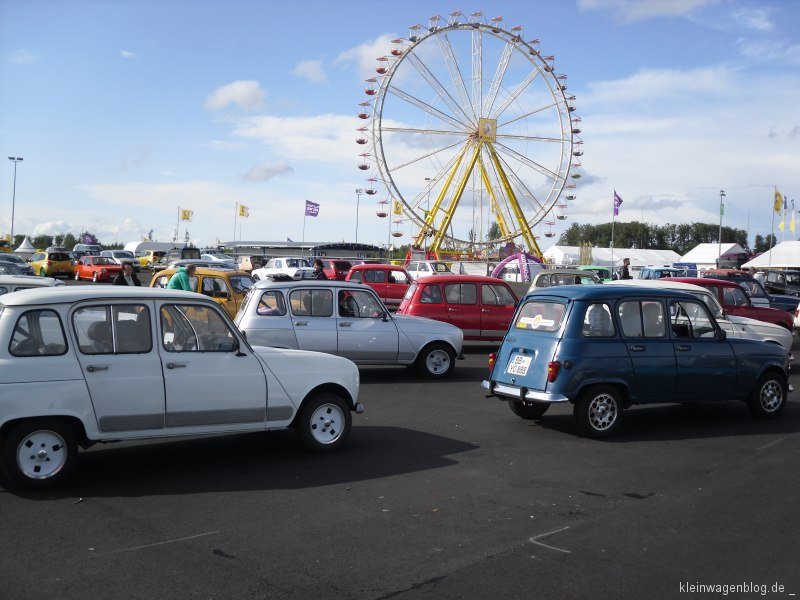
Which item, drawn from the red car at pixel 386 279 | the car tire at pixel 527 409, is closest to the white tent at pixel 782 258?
the red car at pixel 386 279

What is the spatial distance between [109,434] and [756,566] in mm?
5119

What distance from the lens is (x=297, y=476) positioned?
7133mm

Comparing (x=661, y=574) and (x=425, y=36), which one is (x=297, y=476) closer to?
(x=661, y=574)

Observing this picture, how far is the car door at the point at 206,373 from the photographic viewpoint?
7.02m

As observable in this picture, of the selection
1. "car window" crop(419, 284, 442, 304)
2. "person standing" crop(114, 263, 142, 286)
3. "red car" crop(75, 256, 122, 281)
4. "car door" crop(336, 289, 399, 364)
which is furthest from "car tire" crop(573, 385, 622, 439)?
"red car" crop(75, 256, 122, 281)

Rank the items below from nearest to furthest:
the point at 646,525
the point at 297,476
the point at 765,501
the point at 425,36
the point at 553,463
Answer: the point at 646,525, the point at 765,501, the point at 297,476, the point at 553,463, the point at 425,36

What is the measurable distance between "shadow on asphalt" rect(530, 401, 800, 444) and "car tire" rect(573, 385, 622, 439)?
15 centimetres

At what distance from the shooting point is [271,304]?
12383 millimetres

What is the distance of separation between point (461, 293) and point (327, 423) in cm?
931

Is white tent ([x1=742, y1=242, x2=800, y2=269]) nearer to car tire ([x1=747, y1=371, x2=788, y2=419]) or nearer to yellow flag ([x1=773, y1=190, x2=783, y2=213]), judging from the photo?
yellow flag ([x1=773, y1=190, x2=783, y2=213])

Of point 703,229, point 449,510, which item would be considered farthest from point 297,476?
point 703,229

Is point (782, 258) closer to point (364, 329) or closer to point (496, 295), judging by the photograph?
point (496, 295)

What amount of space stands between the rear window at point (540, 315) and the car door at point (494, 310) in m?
7.17

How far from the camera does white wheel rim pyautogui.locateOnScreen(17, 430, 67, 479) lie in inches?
252
